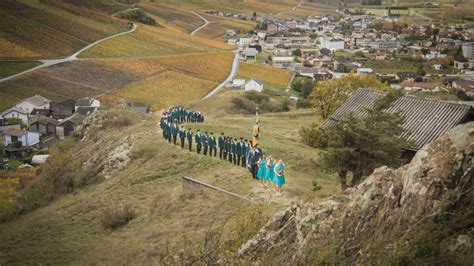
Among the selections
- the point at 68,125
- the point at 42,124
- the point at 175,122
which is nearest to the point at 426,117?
the point at 175,122

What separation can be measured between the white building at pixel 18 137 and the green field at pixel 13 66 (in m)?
15.8

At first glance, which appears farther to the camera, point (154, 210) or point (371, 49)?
point (371, 49)

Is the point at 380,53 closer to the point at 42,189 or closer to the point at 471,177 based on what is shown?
the point at 42,189

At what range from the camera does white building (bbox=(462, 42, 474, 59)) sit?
237 ft

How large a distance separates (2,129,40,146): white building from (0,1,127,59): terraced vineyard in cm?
2334

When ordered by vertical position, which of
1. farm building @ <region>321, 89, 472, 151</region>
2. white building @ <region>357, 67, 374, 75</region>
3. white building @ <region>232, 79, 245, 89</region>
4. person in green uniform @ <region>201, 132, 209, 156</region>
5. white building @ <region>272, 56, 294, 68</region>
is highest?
farm building @ <region>321, 89, 472, 151</region>

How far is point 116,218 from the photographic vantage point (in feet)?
76.1

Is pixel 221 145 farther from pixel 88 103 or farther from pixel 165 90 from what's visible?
pixel 165 90

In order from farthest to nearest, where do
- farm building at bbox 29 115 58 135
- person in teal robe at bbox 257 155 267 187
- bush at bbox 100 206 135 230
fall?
1. farm building at bbox 29 115 58 135
2. bush at bbox 100 206 135 230
3. person in teal robe at bbox 257 155 267 187

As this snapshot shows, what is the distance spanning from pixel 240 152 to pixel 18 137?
130 ft

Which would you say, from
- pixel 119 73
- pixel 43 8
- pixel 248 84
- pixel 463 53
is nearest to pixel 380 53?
pixel 463 53

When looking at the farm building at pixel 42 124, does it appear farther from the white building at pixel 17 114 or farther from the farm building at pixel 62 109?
the farm building at pixel 62 109

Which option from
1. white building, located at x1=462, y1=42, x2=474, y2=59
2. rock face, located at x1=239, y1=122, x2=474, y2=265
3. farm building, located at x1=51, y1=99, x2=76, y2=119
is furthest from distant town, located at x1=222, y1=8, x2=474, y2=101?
rock face, located at x1=239, y1=122, x2=474, y2=265

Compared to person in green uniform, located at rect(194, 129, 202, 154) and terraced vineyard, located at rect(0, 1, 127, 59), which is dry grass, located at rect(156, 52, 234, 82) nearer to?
terraced vineyard, located at rect(0, 1, 127, 59)
